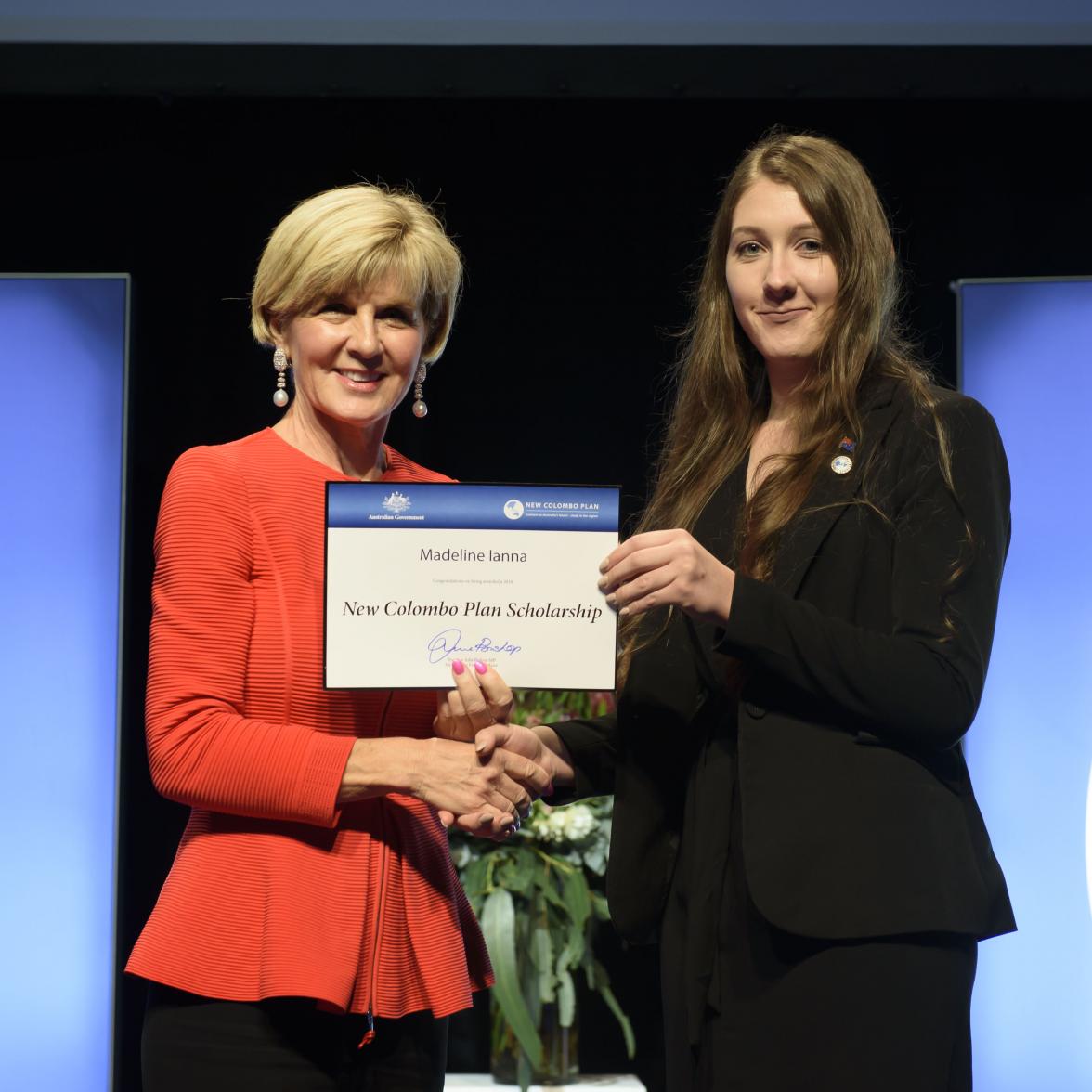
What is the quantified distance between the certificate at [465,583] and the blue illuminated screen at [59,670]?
6.18 feet

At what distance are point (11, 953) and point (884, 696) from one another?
2.50 metres

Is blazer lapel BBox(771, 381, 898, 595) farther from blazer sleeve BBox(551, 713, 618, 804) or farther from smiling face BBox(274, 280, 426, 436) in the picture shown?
smiling face BBox(274, 280, 426, 436)

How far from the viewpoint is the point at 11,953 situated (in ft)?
10.6

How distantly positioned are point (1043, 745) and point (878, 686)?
192 cm

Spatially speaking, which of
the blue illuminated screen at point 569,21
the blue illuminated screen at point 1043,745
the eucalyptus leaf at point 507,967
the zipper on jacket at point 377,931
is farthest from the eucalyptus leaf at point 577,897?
the blue illuminated screen at point 569,21

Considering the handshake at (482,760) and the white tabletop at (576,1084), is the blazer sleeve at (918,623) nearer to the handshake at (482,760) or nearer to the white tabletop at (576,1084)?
the handshake at (482,760)

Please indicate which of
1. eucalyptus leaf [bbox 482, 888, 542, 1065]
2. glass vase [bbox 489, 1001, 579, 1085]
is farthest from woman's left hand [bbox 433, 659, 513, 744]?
glass vase [bbox 489, 1001, 579, 1085]

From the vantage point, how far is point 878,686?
142 centimetres

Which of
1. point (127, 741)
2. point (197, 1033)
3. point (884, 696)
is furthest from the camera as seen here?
point (127, 741)

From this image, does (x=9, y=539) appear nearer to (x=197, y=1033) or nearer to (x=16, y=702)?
(x=16, y=702)

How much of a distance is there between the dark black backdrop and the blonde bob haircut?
2031 millimetres

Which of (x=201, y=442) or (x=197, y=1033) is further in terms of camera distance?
(x=201, y=442)

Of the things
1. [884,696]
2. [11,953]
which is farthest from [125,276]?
[884,696]
